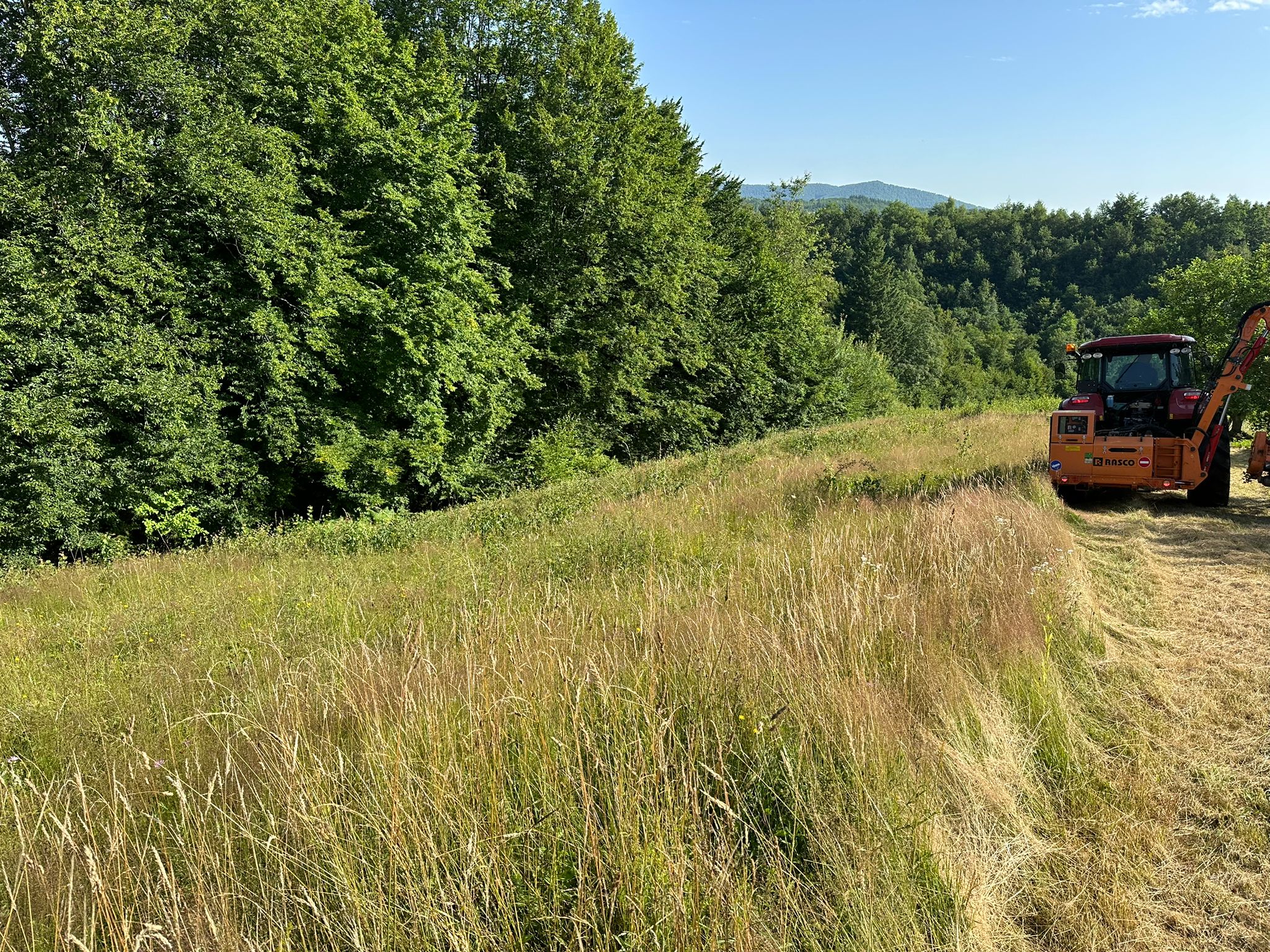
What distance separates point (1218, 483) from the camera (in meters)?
9.76

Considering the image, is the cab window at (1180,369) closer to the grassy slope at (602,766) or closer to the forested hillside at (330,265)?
the grassy slope at (602,766)

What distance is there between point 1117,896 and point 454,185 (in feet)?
65.0

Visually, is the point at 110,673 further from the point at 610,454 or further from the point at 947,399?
the point at 947,399

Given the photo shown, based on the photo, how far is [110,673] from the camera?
4.11 metres

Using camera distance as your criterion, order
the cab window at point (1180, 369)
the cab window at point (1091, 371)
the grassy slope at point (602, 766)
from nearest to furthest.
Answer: the grassy slope at point (602, 766) < the cab window at point (1180, 369) < the cab window at point (1091, 371)

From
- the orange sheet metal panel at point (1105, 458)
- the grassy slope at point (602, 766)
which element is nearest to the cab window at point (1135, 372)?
the orange sheet metal panel at point (1105, 458)

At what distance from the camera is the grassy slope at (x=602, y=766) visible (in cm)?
195

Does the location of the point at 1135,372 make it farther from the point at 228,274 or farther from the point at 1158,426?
the point at 228,274

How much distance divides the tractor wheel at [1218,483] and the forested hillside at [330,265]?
15.3 m

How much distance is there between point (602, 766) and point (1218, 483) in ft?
38.1

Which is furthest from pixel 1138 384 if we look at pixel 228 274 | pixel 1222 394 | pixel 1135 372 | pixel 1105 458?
pixel 228 274

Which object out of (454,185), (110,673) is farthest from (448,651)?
(454,185)

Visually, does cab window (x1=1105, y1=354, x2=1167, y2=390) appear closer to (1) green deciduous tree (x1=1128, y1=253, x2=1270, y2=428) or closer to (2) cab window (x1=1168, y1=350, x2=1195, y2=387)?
(2) cab window (x1=1168, y1=350, x2=1195, y2=387)

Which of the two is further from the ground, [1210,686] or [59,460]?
[59,460]
